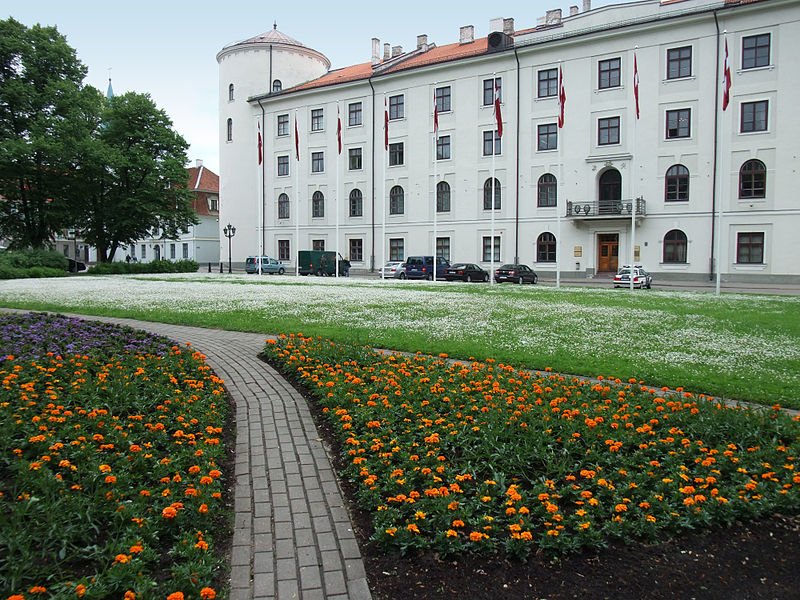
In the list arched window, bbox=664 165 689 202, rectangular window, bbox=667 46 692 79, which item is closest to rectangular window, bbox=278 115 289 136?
rectangular window, bbox=667 46 692 79

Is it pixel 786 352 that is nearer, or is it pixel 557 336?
pixel 786 352

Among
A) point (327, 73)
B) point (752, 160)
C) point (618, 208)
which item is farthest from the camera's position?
point (327, 73)

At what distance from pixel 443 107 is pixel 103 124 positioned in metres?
27.7

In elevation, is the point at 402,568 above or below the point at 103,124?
below

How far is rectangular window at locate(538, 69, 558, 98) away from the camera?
157 ft

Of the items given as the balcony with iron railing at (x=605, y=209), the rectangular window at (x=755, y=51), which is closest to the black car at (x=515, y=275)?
the balcony with iron railing at (x=605, y=209)

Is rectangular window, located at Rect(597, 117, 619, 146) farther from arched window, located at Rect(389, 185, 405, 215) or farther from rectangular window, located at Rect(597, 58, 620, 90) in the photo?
arched window, located at Rect(389, 185, 405, 215)

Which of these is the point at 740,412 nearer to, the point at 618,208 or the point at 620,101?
the point at 618,208

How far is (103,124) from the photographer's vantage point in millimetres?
48844

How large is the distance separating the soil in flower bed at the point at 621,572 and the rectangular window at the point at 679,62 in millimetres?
45700

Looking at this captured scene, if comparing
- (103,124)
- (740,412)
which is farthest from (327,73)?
(740,412)

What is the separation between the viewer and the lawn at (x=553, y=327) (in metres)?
9.09

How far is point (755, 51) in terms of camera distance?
4062 cm

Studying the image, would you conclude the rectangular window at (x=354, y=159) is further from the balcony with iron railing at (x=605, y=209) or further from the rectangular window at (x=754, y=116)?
the rectangular window at (x=754, y=116)
